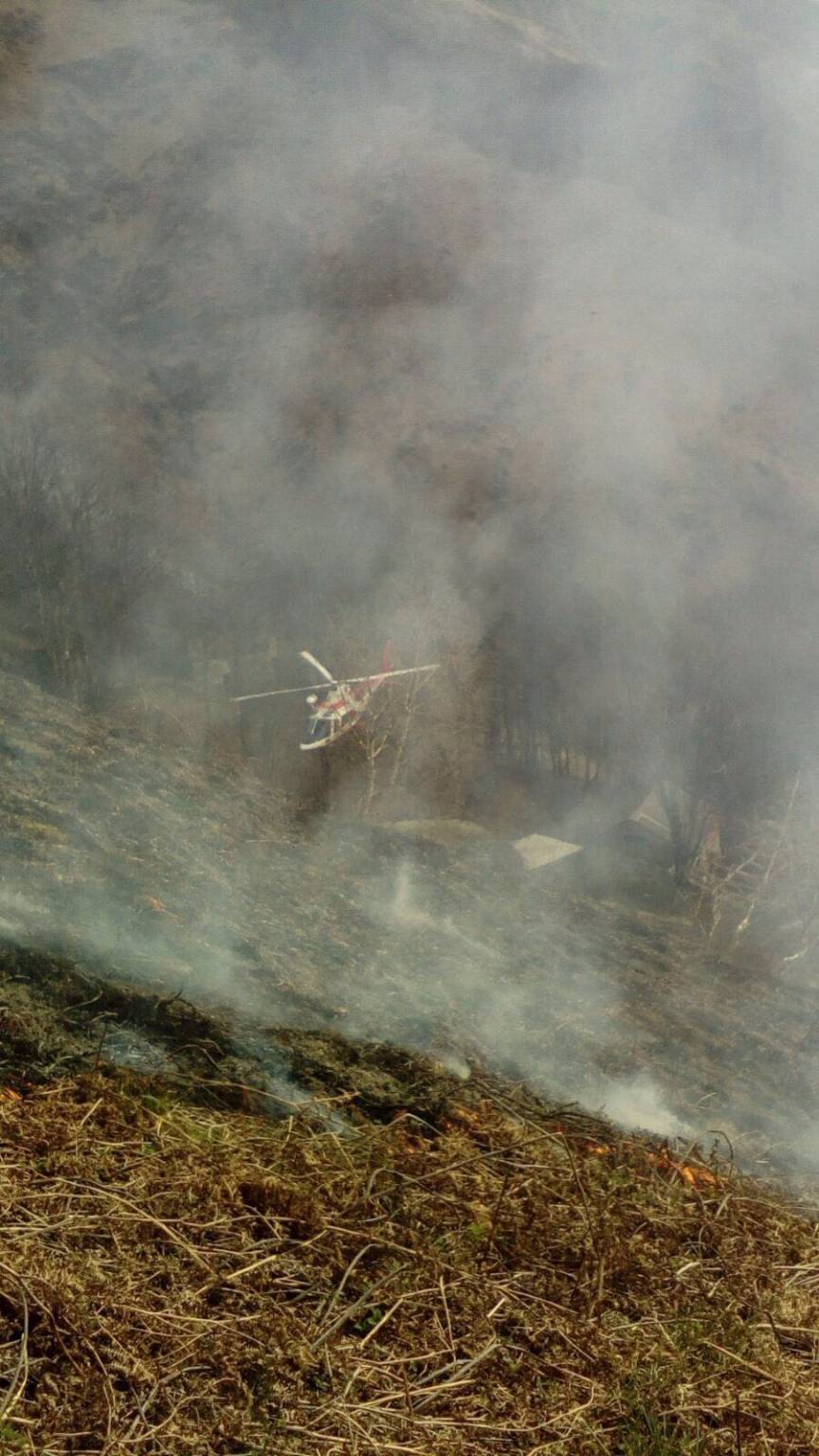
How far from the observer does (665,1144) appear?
11.9 ft

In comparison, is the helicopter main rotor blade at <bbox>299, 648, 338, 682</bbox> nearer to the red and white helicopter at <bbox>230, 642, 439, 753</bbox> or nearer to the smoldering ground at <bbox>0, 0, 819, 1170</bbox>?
the red and white helicopter at <bbox>230, 642, 439, 753</bbox>

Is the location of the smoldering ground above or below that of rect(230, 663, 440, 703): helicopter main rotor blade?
above

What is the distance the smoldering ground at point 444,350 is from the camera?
1158 centimetres

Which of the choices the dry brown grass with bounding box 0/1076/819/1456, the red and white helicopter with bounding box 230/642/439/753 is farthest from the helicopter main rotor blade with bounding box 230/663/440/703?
the dry brown grass with bounding box 0/1076/819/1456

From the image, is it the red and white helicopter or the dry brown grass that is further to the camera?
the red and white helicopter

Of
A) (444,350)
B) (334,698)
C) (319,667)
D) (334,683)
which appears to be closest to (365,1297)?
(334,698)

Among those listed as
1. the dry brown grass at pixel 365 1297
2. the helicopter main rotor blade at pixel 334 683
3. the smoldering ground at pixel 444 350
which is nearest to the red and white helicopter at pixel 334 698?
the helicopter main rotor blade at pixel 334 683

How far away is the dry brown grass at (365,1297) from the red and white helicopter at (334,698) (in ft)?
22.9

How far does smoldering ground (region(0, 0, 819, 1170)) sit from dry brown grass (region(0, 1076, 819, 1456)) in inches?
136

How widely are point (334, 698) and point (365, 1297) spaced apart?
812 centimetres

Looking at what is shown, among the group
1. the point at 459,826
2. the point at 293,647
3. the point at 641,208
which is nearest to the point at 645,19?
the point at 641,208

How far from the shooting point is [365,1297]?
2.36 metres

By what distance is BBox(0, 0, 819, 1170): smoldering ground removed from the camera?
11.6 metres

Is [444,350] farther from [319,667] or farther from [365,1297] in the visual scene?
[365,1297]
